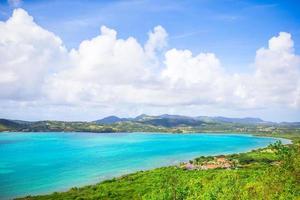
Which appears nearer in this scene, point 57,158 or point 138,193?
point 138,193

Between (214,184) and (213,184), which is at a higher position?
(214,184)

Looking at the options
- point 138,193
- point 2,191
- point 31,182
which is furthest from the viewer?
point 31,182

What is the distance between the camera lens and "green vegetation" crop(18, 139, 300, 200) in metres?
43.6

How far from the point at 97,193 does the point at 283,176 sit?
55069 mm

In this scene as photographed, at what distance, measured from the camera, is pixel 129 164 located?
15488cm

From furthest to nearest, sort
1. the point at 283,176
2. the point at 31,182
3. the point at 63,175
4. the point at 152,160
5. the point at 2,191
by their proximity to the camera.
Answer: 1. the point at 152,160
2. the point at 63,175
3. the point at 31,182
4. the point at 2,191
5. the point at 283,176

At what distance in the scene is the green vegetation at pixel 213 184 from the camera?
143 feet

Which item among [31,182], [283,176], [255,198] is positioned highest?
[283,176]

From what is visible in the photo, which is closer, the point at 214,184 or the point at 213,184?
the point at 214,184

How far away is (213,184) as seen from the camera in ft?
267

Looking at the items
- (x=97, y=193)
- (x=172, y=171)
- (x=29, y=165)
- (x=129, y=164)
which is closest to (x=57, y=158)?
(x=29, y=165)

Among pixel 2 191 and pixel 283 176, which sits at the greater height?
pixel 283 176

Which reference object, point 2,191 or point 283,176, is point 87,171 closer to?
point 2,191

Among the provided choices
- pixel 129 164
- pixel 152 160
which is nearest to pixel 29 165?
pixel 129 164
